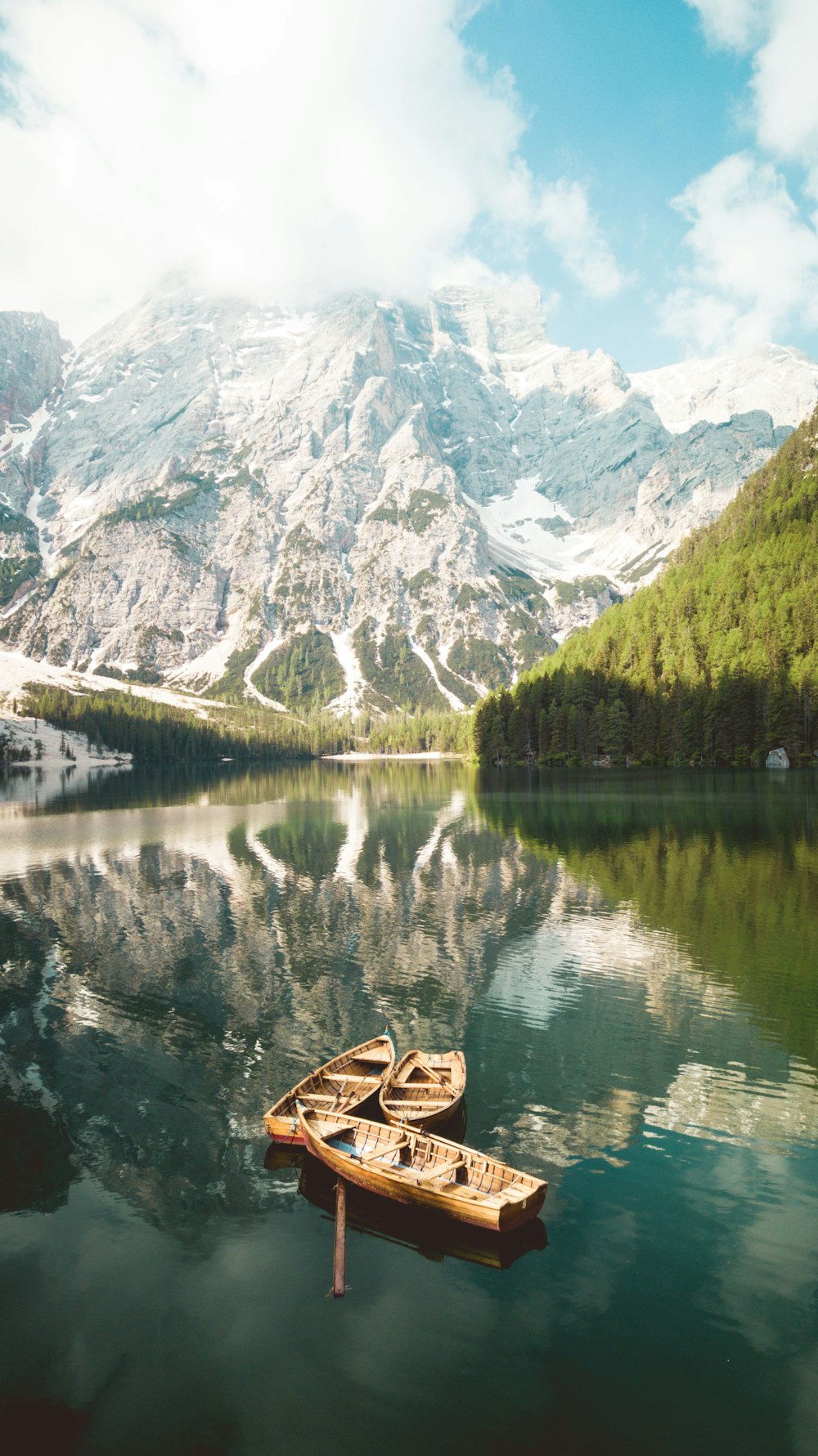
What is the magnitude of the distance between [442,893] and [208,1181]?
33.4 m

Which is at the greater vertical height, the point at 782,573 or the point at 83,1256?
the point at 782,573

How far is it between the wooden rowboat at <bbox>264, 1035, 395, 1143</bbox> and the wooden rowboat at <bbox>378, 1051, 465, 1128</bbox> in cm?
43

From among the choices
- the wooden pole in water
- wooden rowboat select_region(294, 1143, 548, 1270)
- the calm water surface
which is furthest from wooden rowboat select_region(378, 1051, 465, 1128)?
the wooden pole in water

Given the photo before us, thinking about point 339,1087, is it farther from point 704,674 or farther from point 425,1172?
point 704,674

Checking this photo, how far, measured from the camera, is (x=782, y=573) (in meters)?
165

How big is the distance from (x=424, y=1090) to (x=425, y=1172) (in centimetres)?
456

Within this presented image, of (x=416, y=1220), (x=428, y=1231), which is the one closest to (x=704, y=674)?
(x=416, y=1220)

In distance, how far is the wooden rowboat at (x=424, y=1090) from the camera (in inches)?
763

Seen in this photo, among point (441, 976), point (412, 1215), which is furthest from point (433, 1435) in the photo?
point (441, 976)

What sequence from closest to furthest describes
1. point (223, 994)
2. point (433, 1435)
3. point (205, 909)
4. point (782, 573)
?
point (433, 1435)
point (223, 994)
point (205, 909)
point (782, 573)

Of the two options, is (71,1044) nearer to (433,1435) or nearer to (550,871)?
(433,1435)

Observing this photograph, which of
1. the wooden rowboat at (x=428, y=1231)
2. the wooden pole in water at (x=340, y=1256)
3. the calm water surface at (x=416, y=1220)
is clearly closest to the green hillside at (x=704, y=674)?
the calm water surface at (x=416, y=1220)

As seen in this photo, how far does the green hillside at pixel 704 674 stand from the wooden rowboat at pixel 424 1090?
141330 millimetres

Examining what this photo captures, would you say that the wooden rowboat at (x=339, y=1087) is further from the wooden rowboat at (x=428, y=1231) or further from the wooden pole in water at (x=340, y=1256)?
the wooden pole in water at (x=340, y=1256)
